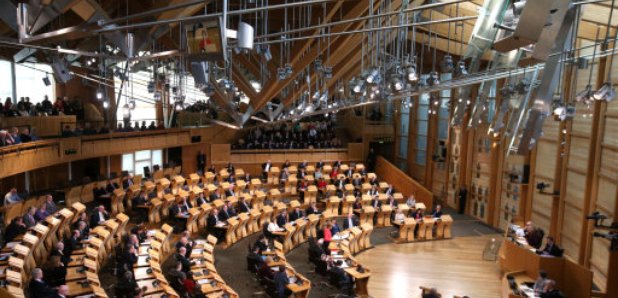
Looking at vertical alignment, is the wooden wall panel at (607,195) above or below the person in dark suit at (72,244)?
above

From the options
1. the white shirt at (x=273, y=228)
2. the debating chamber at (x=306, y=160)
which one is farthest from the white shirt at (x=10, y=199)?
the white shirt at (x=273, y=228)

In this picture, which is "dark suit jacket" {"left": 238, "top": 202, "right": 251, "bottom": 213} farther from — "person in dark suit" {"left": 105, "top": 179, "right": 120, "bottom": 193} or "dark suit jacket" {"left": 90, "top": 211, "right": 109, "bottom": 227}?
"dark suit jacket" {"left": 90, "top": 211, "right": 109, "bottom": 227}

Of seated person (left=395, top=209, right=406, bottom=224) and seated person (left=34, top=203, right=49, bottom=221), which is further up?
seated person (left=34, top=203, right=49, bottom=221)

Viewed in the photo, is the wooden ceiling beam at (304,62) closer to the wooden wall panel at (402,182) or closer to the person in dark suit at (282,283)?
the person in dark suit at (282,283)

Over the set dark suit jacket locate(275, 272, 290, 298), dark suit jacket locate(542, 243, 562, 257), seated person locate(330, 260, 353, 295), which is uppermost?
dark suit jacket locate(542, 243, 562, 257)

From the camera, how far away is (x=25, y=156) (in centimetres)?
1405

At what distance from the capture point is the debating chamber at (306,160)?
8344mm

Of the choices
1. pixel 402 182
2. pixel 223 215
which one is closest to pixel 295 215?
pixel 223 215

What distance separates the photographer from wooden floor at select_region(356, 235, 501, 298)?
12906 mm

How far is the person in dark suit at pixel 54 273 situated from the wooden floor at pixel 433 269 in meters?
6.74

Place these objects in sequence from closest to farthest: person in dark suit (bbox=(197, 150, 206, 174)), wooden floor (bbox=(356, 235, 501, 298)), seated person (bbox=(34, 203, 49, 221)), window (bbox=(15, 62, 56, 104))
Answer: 1. seated person (bbox=(34, 203, 49, 221))
2. wooden floor (bbox=(356, 235, 501, 298))
3. window (bbox=(15, 62, 56, 104))
4. person in dark suit (bbox=(197, 150, 206, 174))

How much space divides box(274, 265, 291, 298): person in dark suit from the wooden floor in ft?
8.48

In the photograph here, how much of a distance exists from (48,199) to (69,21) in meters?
4.78

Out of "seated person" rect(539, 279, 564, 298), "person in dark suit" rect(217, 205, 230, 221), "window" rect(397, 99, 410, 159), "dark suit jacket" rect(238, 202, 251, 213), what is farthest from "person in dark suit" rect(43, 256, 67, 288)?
"window" rect(397, 99, 410, 159)
